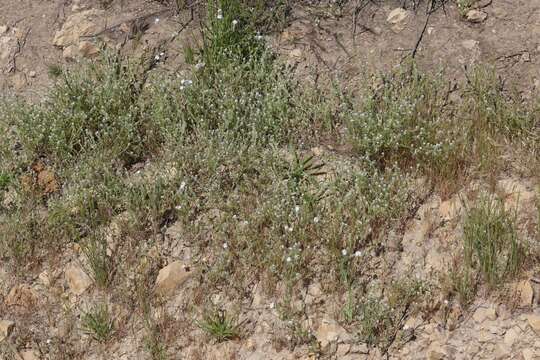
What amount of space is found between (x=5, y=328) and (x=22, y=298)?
0.88 ft

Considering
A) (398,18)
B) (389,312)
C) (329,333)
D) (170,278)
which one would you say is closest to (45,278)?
(170,278)

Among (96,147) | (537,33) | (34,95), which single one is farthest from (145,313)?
(537,33)

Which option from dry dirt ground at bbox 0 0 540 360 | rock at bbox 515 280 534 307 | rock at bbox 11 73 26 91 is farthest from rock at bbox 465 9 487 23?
rock at bbox 11 73 26 91

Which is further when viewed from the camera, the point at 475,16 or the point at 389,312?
the point at 475,16

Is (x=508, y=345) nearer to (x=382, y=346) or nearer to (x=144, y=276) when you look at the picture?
(x=382, y=346)

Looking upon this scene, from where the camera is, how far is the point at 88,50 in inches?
272

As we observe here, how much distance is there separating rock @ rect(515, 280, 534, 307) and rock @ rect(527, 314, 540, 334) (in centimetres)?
9

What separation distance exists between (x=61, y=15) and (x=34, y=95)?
1053mm

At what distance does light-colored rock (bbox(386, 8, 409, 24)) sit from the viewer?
663 centimetres

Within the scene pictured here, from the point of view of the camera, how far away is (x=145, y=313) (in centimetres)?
506

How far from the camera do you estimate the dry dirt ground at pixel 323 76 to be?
4742mm

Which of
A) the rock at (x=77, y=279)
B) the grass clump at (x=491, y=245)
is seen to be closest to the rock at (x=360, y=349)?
the grass clump at (x=491, y=245)

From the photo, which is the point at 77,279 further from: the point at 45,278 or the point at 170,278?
the point at 170,278

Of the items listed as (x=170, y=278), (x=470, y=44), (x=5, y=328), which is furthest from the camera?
(x=470, y=44)
